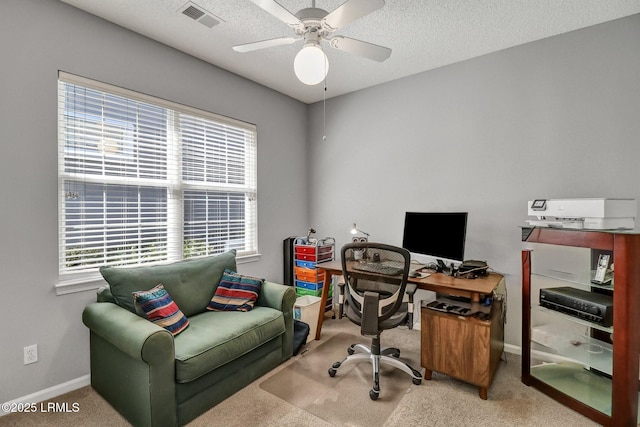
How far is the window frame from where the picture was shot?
223 centimetres

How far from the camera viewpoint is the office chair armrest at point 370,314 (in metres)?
2.24

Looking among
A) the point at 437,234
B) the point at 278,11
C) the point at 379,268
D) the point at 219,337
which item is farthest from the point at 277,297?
the point at 278,11

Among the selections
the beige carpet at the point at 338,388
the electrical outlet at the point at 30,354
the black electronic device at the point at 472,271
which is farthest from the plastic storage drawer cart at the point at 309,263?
the electrical outlet at the point at 30,354

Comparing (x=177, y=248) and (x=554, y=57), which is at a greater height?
(x=554, y=57)

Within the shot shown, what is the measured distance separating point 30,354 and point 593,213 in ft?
12.4

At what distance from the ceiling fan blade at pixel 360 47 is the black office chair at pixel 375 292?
1286 mm

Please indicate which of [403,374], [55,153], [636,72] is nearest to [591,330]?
[403,374]

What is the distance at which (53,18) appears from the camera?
7.13ft

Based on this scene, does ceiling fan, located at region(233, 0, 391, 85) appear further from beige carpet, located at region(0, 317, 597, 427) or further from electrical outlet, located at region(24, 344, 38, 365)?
electrical outlet, located at region(24, 344, 38, 365)

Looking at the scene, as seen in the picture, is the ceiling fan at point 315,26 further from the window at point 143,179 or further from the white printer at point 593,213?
the white printer at point 593,213

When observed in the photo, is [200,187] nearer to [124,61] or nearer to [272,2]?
[124,61]

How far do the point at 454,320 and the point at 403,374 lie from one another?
0.63 m

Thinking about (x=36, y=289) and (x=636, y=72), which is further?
(x=636, y=72)

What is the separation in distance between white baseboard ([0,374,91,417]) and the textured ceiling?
273 cm
